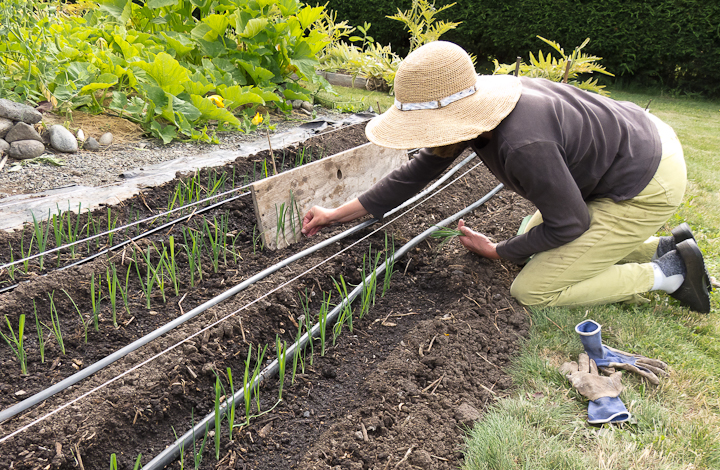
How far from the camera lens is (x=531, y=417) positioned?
173 centimetres

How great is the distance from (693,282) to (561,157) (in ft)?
3.24

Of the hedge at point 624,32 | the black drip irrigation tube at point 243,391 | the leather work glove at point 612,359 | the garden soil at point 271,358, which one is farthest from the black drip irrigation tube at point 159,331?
the hedge at point 624,32

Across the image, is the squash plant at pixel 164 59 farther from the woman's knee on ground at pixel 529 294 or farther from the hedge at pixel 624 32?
the hedge at pixel 624 32

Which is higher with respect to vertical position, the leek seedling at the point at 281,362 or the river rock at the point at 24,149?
the river rock at the point at 24,149

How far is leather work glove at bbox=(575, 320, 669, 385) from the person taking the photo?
1871 millimetres

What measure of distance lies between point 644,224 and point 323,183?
1620 mm

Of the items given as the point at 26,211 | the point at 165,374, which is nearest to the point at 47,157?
the point at 26,211

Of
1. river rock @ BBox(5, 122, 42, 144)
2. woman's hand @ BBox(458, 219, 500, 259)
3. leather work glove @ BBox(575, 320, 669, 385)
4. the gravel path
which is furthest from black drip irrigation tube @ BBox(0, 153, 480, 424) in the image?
river rock @ BBox(5, 122, 42, 144)

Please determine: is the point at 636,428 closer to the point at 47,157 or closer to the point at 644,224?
the point at 644,224

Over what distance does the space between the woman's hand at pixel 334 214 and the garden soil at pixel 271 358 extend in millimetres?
122

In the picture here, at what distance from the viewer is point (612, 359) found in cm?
193

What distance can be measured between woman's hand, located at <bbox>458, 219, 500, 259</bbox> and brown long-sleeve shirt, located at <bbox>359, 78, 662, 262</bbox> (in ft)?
0.27

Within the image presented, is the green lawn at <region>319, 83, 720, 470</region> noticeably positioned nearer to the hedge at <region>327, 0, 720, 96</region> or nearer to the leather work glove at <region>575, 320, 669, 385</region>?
the leather work glove at <region>575, 320, 669, 385</region>

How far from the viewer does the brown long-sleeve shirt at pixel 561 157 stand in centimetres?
183
